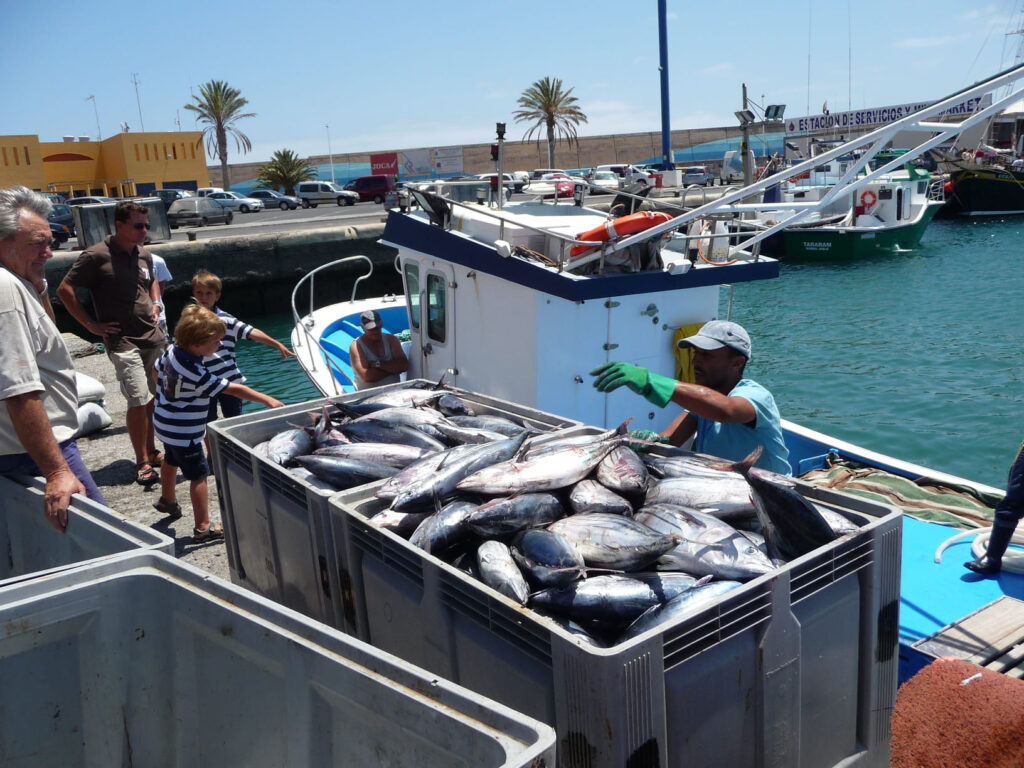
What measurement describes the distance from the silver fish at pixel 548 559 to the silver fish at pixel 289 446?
1.54 meters

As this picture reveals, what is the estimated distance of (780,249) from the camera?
2806 cm

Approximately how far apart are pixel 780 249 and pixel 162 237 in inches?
804

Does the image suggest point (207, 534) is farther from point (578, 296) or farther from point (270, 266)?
point (270, 266)

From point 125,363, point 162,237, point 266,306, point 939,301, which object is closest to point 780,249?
point 939,301

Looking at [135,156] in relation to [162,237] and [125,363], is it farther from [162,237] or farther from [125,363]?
[125,363]

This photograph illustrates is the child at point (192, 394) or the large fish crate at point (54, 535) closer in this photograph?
the large fish crate at point (54, 535)

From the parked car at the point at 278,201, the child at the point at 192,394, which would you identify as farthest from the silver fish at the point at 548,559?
the parked car at the point at 278,201

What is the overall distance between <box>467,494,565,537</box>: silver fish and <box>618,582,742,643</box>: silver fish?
1.72 feet

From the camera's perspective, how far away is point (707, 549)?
Answer: 2457 mm

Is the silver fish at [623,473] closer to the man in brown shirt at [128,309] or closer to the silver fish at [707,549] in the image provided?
the silver fish at [707,549]

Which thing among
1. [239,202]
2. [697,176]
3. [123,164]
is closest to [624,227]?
[239,202]

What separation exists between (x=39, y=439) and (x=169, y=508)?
2.75 m

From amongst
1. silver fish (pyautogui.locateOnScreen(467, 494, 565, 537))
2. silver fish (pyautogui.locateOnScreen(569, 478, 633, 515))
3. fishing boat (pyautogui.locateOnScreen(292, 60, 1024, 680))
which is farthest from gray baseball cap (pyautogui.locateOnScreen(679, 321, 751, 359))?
fishing boat (pyautogui.locateOnScreen(292, 60, 1024, 680))

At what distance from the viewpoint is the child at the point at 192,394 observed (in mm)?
4629
